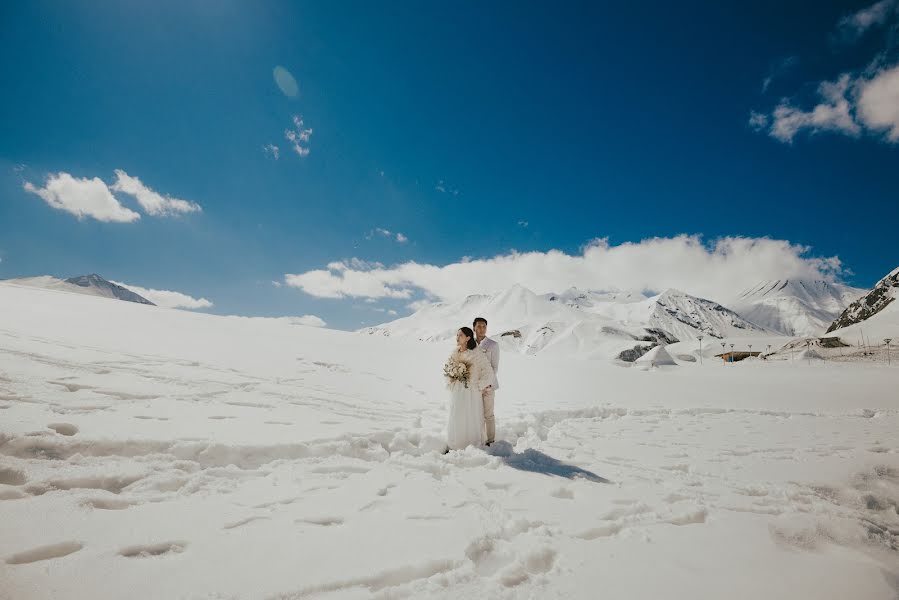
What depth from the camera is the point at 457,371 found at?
704cm

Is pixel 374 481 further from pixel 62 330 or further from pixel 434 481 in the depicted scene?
pixel 62 330

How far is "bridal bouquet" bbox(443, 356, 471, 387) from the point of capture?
7000 millimetres

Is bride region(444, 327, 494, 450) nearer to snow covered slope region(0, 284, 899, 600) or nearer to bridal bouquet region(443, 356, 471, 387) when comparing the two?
bridal bouquet region(443, 356, 471, 387)

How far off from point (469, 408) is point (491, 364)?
981mm

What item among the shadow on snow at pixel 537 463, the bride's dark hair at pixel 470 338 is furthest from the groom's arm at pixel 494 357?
the shadow on snow at pixel 537 463

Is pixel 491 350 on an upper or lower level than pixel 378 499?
upper

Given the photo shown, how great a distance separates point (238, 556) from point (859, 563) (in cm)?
499

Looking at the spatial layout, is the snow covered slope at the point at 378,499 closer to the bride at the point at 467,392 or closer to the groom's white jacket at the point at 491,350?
the bride at the point at 467,392

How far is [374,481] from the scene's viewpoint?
178 inches

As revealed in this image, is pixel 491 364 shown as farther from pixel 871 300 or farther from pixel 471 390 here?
pixel 871 300

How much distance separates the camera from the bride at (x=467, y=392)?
673cm

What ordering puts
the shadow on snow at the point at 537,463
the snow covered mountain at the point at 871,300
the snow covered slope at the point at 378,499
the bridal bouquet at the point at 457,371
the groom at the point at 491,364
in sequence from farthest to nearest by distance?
the snow covered mountain at the point at 871,300
the groom at the point at 491,364
the bridal bouquet at the point at 457,371
the shadow on snow at the point at 537,463
the snow covered slope at the point at 378,499

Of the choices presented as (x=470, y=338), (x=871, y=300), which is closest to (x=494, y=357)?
(x=470, y=338)

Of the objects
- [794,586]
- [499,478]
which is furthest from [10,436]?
[794,586]
